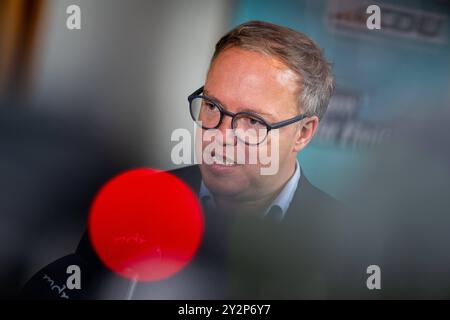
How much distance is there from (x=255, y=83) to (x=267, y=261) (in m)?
0.69

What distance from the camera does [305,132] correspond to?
226cm

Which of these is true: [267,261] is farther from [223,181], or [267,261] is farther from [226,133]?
[226,133]

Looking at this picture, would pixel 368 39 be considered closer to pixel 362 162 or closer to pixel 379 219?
pixel 362 162

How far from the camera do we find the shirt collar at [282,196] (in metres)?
2.28

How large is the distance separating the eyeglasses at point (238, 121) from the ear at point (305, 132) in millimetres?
45

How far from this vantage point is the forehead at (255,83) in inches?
84.0

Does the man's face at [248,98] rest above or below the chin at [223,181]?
above

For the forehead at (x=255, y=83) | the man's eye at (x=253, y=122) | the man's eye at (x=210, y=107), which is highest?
the forehead at (x=255, y=83)

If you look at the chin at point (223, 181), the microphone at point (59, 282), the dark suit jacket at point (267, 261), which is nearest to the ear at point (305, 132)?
the dark suit jacket at point (267, 261)

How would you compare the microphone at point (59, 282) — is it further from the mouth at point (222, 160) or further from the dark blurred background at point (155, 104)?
the mouth at point (222, 160)

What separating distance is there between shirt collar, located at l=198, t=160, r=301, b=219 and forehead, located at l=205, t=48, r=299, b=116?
27 cm

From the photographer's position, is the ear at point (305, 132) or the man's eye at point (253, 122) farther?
the ear at point (305, 132)

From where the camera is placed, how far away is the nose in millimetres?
2133
